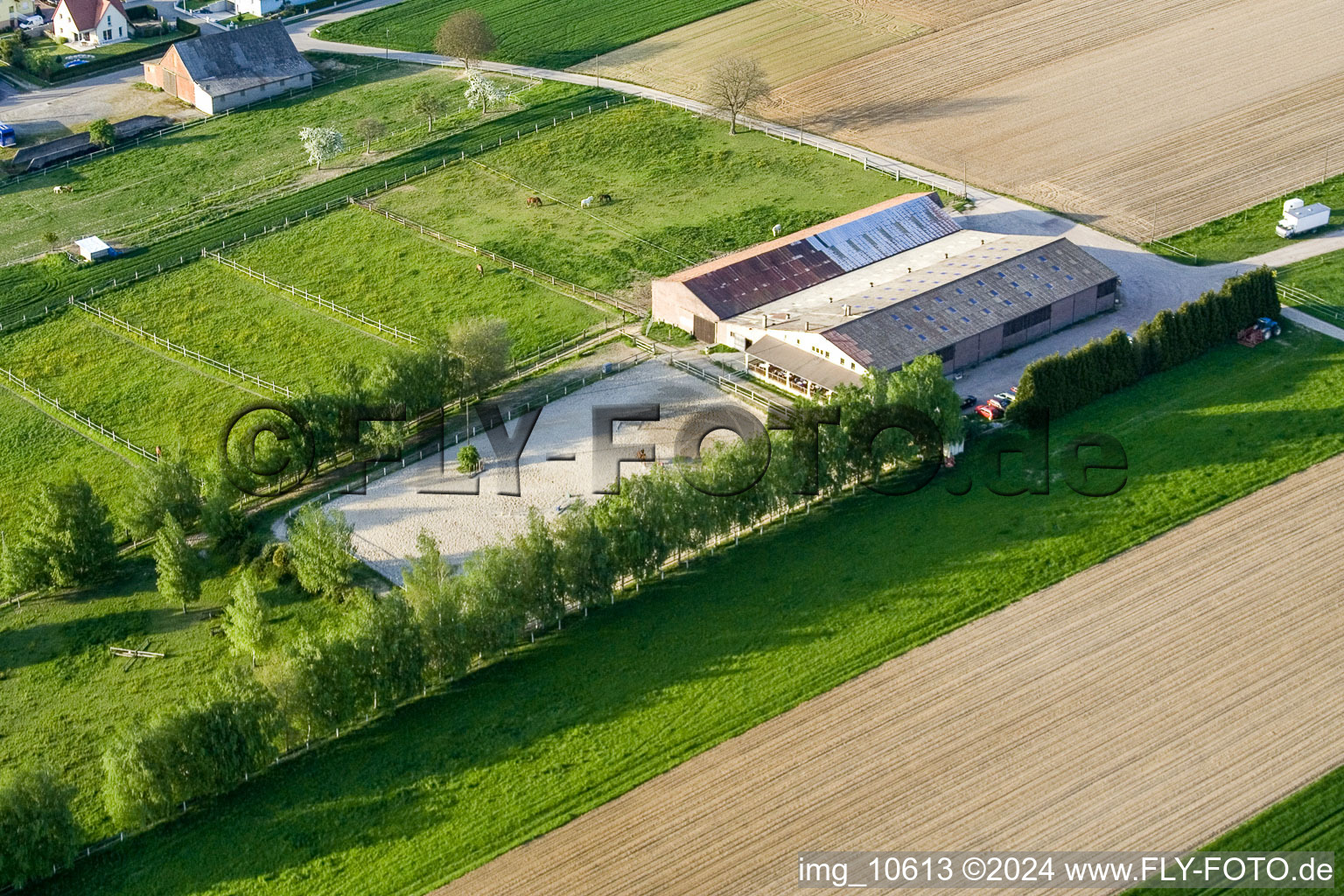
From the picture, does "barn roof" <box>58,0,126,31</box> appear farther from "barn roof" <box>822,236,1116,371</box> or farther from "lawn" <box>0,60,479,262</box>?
"barn roof" <box>822,236,1116,371</box>

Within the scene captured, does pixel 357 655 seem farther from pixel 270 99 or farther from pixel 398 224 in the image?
pixel 270 99

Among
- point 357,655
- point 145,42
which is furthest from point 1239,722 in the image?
point 145,42

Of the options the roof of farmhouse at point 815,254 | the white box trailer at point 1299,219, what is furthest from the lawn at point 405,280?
the white box trailer at point 1299,219

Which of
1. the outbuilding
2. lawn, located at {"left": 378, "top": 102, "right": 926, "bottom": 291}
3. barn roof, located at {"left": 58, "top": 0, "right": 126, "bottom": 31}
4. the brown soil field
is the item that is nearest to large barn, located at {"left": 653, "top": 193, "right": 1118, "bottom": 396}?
lawn, located at {"left": 378, "top": 102, "right": 926, "bottom": 291}

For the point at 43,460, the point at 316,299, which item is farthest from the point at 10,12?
the point at 43,460

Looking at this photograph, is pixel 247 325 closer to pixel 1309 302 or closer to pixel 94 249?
pixel 94 249

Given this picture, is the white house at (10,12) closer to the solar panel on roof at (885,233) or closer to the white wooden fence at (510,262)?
the white wooden fence at (510,262)
